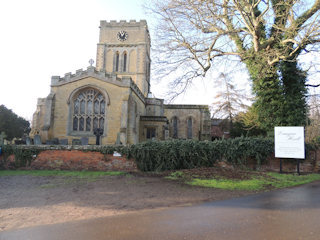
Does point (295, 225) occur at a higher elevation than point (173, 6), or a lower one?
lower

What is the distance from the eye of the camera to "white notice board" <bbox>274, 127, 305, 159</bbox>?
9820mm

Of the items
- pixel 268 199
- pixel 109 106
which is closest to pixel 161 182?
pixel 268 199

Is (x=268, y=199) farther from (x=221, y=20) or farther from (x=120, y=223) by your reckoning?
(x=221, y=20)

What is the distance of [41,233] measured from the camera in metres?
3.66

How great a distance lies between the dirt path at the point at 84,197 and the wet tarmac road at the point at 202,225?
48cm

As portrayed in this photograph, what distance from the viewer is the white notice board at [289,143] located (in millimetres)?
9820

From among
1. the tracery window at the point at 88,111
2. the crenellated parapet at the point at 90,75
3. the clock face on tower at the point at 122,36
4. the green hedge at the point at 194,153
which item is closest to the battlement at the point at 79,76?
the crenellated parapet at the point at 90,75

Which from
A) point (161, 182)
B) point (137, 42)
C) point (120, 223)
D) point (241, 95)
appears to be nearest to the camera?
point (120, 223)

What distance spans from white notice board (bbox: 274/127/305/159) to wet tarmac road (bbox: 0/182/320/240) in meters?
5.36

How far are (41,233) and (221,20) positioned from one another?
11.8 metres

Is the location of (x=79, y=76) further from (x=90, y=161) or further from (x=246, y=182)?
(x=246, y=182)

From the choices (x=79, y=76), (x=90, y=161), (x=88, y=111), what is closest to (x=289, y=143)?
(x=90, y=161)

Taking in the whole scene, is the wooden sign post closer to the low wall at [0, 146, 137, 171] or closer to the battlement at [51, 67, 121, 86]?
the low wall at [0, 146, 137, 171]

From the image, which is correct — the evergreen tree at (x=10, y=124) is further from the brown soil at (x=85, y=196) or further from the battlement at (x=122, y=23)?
the brown soil at (x=85, y=196)
